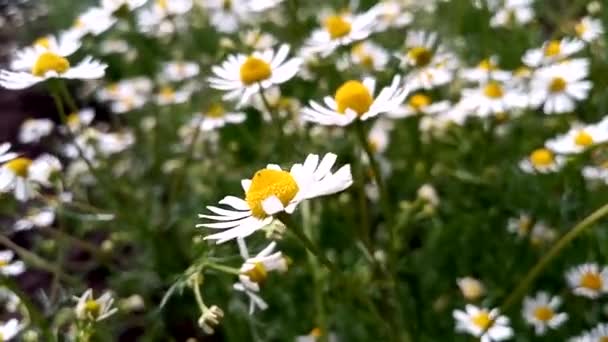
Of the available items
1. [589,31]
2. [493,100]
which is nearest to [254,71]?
[493,100]

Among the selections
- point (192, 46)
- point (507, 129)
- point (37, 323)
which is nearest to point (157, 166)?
point (192, 46)

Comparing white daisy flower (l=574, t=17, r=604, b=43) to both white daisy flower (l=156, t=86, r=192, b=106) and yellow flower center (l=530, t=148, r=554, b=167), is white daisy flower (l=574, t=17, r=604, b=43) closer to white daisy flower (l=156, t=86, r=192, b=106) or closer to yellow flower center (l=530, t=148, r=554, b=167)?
yellow flower center (l=530, t=148, r=554, b=167)

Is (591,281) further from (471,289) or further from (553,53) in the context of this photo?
(553,53)

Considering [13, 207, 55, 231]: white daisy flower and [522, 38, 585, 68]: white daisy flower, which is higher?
[522, 38, 585, 68]: white daisy flower

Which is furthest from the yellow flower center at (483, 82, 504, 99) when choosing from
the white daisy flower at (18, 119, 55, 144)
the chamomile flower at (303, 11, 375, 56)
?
the white daisy flower at (18, 119, 55, 144)

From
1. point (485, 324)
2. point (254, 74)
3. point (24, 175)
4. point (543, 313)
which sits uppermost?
point (254, 74)

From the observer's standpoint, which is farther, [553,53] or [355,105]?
[553,53]
